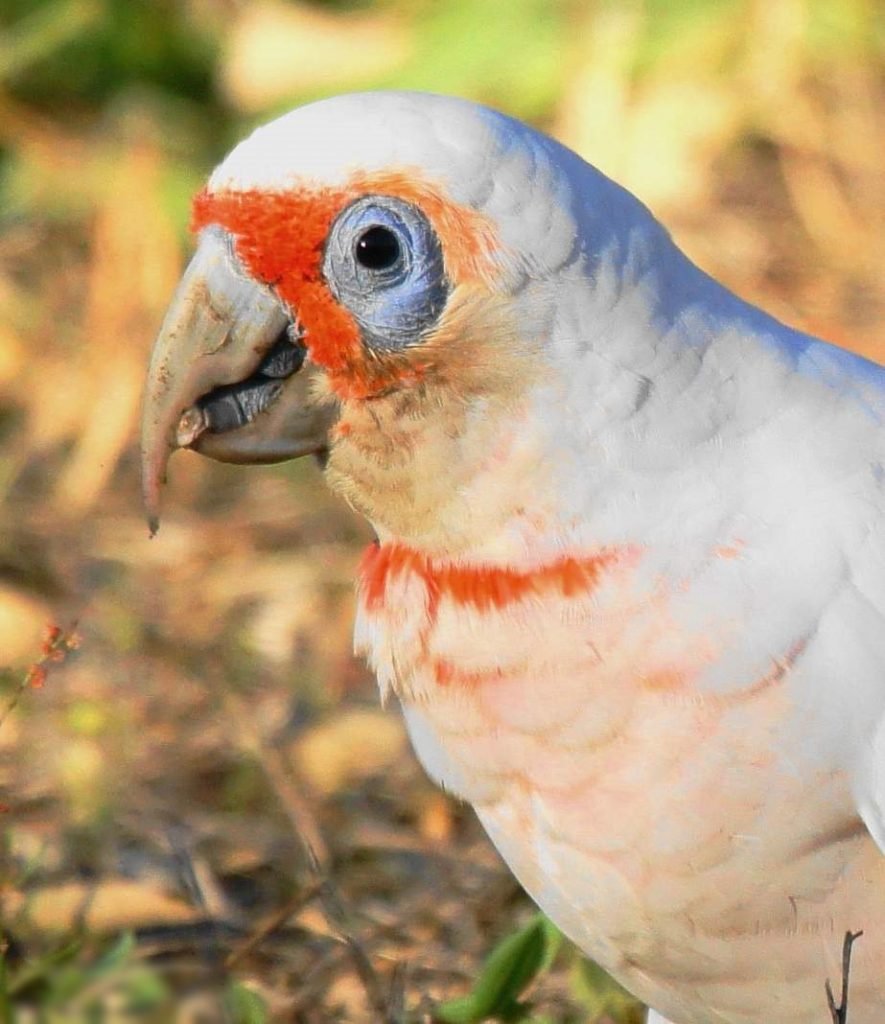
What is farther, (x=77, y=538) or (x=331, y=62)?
(x=331, y=62)

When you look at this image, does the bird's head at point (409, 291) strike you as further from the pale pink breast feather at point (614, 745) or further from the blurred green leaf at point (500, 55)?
the blurred green leaf at point (500, 55)

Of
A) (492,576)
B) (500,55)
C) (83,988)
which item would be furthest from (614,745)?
(500,55)

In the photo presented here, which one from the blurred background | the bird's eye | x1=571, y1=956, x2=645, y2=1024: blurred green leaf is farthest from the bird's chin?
x1=571, y1=956, x2=645, y2=1024: blurred green leaf

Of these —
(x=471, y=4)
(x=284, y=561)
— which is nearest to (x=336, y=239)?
(x=284, y=561)

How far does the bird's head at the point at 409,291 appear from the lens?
1.90 meters

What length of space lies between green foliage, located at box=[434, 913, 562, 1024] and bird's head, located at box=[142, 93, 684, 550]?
1.96 feet

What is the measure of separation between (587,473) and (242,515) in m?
2.47

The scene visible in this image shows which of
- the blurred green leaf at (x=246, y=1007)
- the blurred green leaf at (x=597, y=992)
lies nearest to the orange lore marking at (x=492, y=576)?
the blurred green leaf at (x=246, y=1007)

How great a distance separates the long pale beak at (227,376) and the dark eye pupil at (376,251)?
4.4 inches

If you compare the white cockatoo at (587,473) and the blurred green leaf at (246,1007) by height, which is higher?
the white cockatoo at (587,473)

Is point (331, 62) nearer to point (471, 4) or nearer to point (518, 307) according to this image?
point (471, 4)

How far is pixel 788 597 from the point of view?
1933mm

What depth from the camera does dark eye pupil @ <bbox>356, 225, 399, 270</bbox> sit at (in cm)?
191

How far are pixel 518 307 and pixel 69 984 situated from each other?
828mm
